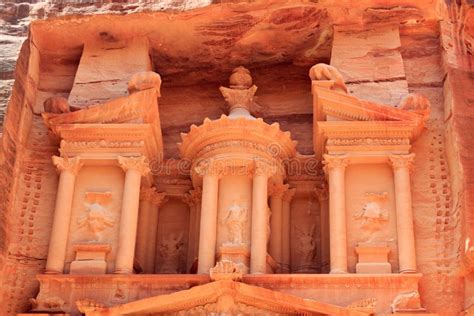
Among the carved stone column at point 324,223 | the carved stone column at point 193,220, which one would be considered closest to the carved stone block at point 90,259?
the carved stone column at point 193,220

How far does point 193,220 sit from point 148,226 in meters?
0.85

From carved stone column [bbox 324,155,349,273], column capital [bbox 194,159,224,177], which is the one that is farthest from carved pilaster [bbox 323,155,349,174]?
column capital [bbox 194,159,224,177]

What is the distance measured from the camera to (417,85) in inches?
600

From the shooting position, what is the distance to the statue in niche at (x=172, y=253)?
1489 cm

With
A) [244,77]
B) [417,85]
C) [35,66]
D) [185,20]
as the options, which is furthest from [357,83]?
[35,66]

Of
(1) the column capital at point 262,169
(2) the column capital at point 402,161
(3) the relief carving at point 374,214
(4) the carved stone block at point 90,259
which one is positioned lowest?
(4) the carved stone block at point 90,259

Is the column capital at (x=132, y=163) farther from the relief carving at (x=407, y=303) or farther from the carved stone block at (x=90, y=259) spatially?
the relief carving at (x=407, y=303)

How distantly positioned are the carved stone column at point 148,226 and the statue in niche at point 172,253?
0.58ft

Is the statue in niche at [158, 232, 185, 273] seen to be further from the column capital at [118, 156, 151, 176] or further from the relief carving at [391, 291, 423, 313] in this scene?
the relief carving at [391, 291, 423, 313]

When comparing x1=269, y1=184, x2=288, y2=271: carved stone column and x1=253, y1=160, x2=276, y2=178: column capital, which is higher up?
x1=253, y1=160, x2=276, y2=178: column capital

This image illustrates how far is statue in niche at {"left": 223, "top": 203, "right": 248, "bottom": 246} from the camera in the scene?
45.0 feet

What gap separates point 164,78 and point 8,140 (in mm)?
4063

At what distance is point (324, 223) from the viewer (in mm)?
14594

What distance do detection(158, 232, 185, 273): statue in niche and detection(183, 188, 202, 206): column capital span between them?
0.63 m
